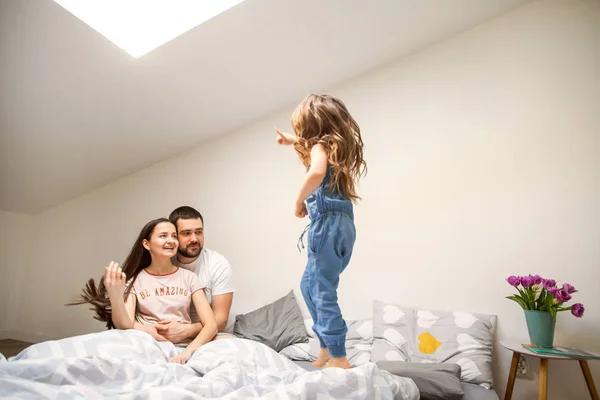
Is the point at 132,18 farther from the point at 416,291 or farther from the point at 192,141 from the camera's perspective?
the point at 416,291

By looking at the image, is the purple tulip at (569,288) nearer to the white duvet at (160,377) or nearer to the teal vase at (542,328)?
the teal vase at (542,328)

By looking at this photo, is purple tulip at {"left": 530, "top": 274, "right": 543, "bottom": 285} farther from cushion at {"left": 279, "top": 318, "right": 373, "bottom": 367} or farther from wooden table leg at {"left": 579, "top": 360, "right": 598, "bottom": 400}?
cushion at {"left": 279, "top": 318, "right": 373, "bottom": 367}

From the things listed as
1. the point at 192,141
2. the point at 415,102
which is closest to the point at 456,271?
the point at 415,102

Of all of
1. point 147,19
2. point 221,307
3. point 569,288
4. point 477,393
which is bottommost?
point 477,393

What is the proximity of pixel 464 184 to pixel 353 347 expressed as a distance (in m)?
1.23

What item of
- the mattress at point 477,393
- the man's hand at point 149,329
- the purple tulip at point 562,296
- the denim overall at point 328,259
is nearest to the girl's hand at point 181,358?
the man's hand at point 149,329

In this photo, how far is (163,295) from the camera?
205 cm

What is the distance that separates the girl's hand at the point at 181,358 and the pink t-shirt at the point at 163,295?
372 millimetres

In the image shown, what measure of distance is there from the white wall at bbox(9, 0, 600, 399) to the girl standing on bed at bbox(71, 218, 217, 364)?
89 cm

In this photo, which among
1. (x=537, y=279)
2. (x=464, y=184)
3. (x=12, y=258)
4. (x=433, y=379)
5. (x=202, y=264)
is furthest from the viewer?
(x=12, y=258)

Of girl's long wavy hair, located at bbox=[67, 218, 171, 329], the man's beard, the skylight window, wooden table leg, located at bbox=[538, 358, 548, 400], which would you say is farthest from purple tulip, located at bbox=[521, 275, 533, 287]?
the skylight window

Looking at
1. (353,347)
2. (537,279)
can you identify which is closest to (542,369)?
(537,279)

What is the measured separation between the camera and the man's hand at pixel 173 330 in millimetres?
1942

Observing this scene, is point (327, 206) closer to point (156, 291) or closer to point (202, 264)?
point (156, 291)
